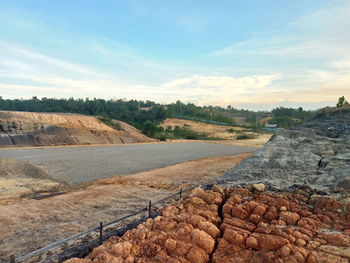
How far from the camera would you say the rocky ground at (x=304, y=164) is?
241 inches

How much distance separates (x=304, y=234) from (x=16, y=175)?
1502 cm

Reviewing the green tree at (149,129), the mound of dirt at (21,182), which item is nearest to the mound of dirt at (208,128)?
the green tree at (149,129)

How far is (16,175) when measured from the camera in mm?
13852

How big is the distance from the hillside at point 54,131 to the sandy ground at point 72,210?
22080 millimetres

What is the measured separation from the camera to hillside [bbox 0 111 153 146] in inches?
1188

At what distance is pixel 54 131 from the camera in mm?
33312

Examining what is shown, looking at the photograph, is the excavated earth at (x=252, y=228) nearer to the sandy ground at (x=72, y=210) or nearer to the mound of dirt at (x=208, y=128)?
the sandy ground at (x=72, y=210)

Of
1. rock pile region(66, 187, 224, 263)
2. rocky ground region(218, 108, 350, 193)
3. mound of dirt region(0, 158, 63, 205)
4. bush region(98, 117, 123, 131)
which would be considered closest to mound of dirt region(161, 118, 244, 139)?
bush region(98, 117, 123, 131)

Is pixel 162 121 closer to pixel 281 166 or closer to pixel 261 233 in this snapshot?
pixel 281 166

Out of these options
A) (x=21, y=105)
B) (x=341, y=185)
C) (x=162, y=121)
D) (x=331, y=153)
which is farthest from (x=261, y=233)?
(x=21, y=105)

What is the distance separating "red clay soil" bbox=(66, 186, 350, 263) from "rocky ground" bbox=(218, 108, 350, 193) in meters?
1.32

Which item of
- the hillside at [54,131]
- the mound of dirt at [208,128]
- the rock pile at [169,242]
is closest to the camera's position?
the rock pile at [169,242]

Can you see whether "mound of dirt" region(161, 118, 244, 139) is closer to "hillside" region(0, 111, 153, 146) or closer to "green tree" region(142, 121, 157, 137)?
"green tree" region(142, 121, 157, 137)

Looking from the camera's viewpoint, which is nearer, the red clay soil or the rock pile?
the red clay soil
